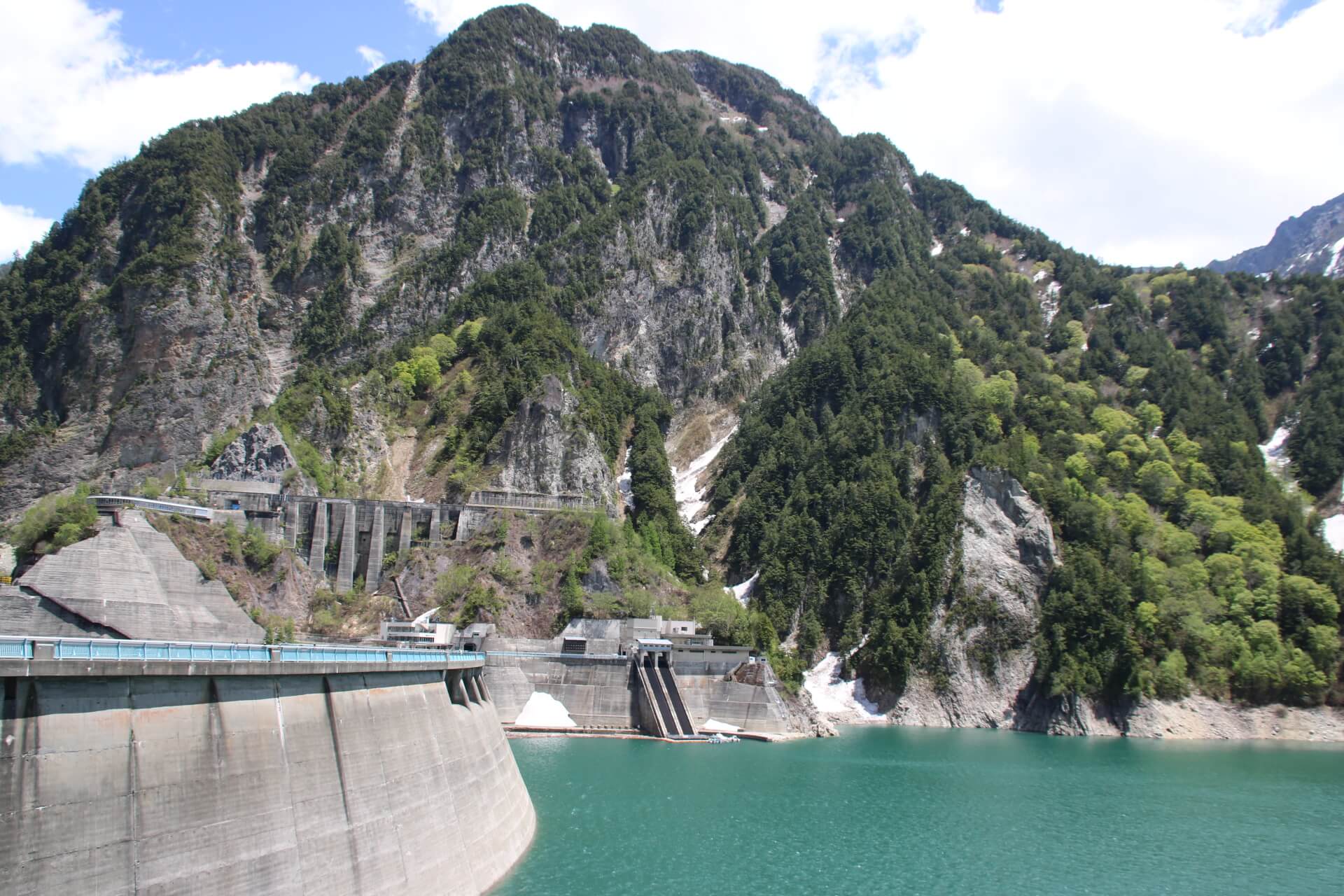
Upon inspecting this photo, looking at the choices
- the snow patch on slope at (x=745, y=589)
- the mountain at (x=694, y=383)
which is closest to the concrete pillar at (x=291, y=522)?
the mountain at (x=694, y=383)

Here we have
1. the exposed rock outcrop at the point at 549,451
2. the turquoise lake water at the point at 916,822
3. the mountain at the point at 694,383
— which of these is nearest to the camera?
the turquoise lake water at the point at 916,822

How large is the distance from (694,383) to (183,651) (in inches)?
5340

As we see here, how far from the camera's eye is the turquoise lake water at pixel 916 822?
38844mm

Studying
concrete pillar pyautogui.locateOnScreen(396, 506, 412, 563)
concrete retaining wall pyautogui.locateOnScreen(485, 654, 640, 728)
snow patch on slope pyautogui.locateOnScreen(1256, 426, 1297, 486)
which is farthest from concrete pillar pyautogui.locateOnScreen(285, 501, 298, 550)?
snow patch on slope pyautogui.locateOnScreen(1256, 426, 1297, 486)

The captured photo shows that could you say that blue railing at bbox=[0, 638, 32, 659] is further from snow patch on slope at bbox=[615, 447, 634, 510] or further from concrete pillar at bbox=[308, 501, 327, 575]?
snow patch on slope at bbox=[615, 447, 634, 510]

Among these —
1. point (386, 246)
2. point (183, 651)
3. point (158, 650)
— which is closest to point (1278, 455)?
point (386, 246)

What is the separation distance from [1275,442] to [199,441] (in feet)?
453

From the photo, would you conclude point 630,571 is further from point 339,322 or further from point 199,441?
point 339,322

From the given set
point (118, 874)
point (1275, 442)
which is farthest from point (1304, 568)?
point (118, 874)

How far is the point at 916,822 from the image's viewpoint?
49469 mm

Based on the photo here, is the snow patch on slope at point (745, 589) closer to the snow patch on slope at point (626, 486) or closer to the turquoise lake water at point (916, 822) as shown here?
the snow patch on slope at point (626, 486)

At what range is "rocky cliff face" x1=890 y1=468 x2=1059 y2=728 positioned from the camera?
97.2 m

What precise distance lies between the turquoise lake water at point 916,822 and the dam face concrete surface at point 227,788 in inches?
302

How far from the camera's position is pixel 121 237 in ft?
399
